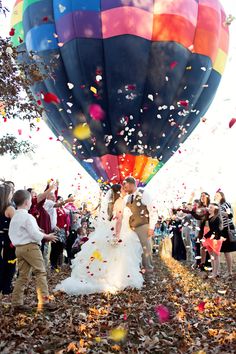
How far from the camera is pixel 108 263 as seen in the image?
31.0 feet

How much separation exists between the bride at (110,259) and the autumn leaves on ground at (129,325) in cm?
37

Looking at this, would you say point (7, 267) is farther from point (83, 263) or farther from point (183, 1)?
point (183, 1)

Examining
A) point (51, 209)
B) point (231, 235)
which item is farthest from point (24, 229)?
point (231, 235)

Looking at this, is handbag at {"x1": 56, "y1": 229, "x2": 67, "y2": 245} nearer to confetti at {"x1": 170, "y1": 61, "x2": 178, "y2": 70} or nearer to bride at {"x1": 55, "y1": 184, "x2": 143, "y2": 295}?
bride at {"x1": 55, "y1": 184, "x2": 143, "y2": 295}

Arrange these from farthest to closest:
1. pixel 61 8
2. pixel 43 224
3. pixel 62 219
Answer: pixel 61 8, pixel 62 219, pixel 43 224

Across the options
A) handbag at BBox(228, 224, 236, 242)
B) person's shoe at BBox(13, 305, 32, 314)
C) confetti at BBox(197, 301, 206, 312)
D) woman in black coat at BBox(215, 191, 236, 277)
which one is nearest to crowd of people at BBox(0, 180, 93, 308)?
person's shoe at BBox(13, 305, 32, 314)

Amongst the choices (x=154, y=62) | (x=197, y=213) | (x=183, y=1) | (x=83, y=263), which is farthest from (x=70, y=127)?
(x=83, y=263)

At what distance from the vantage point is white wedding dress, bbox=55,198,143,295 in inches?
356

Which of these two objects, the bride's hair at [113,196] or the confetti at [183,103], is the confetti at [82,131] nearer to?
the confetti at [183,103]

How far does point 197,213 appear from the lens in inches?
488

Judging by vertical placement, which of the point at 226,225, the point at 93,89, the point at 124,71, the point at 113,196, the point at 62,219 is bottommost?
the point at 226,225

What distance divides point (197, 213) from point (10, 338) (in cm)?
782

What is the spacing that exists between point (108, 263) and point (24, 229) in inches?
123

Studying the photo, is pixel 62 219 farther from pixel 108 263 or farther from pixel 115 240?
pixel 108 263
